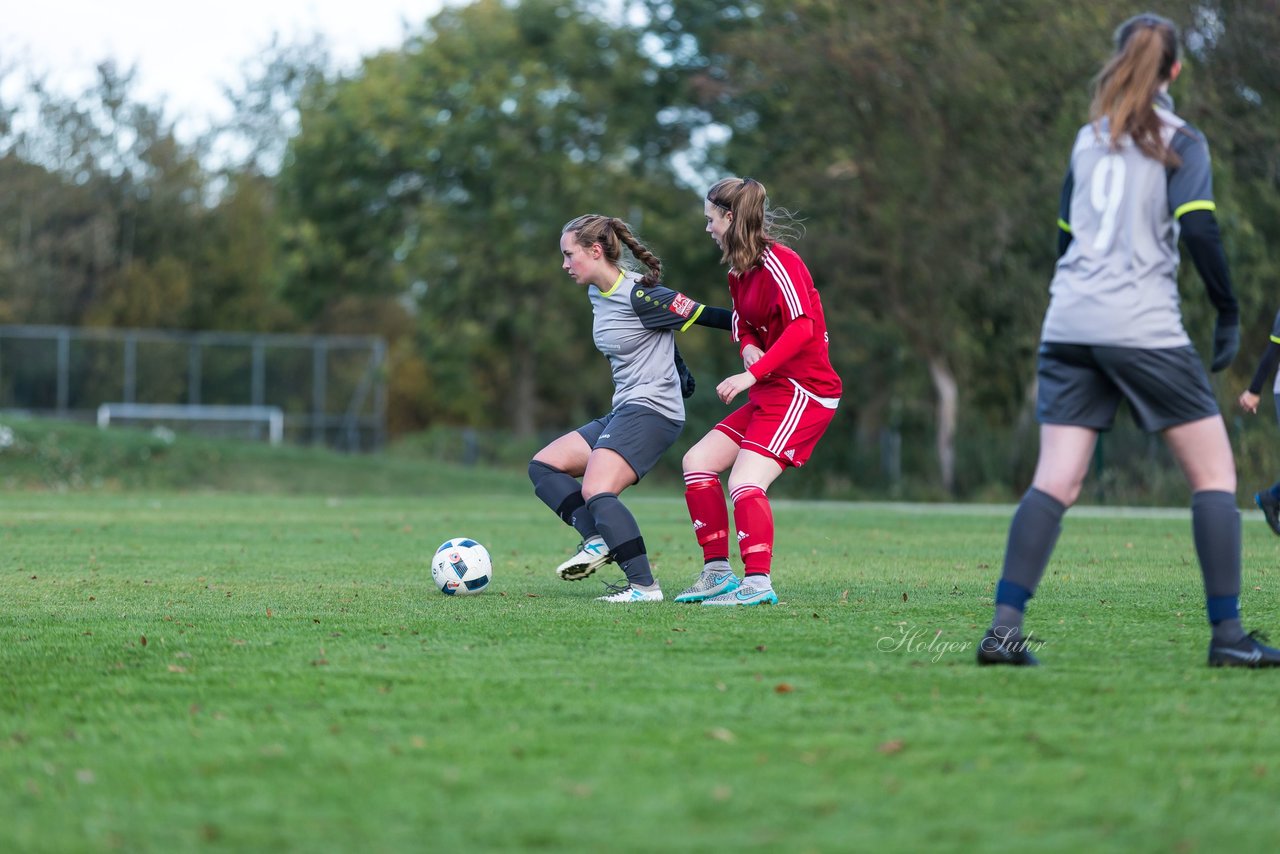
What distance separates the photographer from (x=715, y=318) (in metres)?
7.82

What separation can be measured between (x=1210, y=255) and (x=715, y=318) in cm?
310

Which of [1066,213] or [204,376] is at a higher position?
[1066,213]

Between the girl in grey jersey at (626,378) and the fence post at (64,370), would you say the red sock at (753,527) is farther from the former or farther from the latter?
the fence post at (64,370)

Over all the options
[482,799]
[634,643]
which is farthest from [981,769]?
[634,643]

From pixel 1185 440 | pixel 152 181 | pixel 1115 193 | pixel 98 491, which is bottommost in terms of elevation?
pixel 98 491

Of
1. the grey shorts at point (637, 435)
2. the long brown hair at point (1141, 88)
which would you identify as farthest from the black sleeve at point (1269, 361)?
the long brown hair at point (1141, 88)

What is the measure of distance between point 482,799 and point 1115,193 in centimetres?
301

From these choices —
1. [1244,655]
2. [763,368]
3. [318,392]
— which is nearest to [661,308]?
[763,368]

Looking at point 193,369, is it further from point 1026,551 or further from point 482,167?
point 1026,551

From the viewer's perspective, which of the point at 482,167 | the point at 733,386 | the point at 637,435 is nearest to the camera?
the point at 733,386

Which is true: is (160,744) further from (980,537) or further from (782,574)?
(980,537)

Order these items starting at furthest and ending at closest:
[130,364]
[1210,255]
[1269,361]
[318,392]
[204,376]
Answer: [318,392] < [204,376] < [130,364] < [1269,361] < [1210,255]

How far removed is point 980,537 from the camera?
1445cm

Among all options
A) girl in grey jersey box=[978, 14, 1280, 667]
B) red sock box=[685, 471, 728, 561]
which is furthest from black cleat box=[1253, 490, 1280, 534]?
girl in grey jersey box=[978, 14, 1280, 667]
